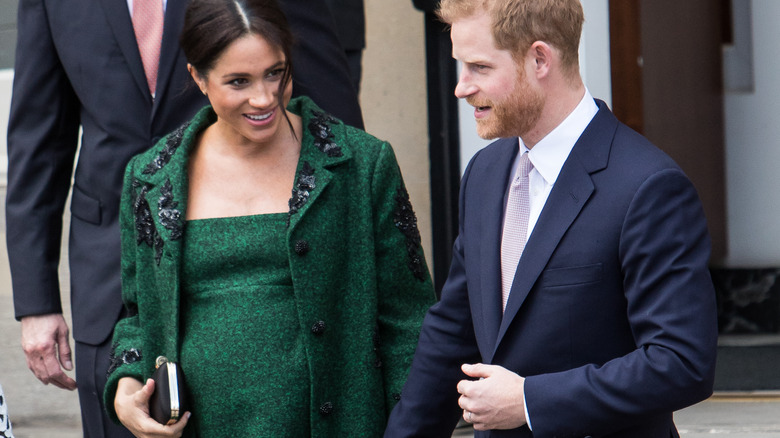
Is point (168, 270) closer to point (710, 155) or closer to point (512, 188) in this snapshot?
point (512, 188)

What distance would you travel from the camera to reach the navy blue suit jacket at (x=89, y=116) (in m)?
3.09

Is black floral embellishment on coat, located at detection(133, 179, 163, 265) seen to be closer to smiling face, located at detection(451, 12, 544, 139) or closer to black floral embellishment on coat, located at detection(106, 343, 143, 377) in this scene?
black floral embellishment on coat, located at detection(106, 343, 143, 377)

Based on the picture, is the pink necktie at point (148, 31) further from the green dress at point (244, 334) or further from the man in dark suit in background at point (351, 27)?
the man in dark suit in background at point (351, 27)

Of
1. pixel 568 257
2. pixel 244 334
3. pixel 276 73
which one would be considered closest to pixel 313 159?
pixel 276 73

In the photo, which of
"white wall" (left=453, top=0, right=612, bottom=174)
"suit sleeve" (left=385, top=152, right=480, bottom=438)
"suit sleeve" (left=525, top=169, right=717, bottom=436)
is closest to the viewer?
"suit sleeve" (left=525, top=169, right=717, bottom=436)

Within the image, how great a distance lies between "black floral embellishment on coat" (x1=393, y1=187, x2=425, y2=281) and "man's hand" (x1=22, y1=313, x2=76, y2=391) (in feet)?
3.42

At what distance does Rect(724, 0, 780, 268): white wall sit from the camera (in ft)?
18.5

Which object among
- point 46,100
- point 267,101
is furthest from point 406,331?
point 46,100

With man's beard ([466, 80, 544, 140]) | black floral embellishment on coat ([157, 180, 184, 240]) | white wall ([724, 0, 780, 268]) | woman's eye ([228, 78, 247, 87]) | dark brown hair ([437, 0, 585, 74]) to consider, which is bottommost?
white wall ([724, 0, 780, 268])

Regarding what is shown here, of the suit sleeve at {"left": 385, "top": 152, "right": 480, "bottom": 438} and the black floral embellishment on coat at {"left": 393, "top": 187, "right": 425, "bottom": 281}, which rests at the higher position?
the black floral embellishment on coat at {"left": 393, "top": 187, "right": 425, "bottom": 281}

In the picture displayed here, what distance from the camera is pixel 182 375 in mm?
2684

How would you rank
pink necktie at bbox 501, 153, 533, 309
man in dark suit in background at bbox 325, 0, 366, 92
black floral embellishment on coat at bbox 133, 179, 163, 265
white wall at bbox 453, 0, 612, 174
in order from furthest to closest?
white wall at bbox 453, 0, 612, 174 → man in dark suit in background at bbox 325, 0, 366, 92 → black floral embellishment on coat at bbox 133, 179, 163, 265 → pink necktie at bbox 501, 153, 533, 309

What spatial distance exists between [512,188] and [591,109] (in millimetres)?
217

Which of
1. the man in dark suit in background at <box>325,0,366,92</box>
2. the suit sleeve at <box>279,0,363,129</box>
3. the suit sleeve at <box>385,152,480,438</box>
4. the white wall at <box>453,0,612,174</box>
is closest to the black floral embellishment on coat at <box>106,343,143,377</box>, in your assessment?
the suit sleeve at <box>385,152,480,438</box>
